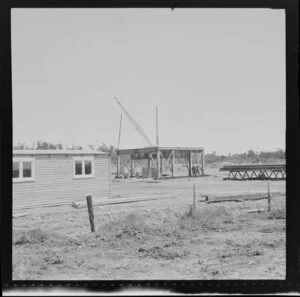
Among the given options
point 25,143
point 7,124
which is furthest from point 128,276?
point 25,143

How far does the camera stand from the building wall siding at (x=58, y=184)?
1473cm

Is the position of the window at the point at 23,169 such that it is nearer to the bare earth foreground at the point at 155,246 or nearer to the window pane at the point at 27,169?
the window pane at the point at 27,169

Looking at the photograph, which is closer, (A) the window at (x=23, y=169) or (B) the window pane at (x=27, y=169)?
(A) the window at (x=23, y=169)

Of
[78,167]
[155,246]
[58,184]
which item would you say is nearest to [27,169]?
[58,184]

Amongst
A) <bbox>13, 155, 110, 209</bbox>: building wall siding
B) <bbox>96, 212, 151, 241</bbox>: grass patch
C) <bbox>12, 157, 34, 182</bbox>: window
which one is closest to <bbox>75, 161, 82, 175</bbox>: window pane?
<bbox>13, 155, 110, 209</bbox>: building wall siding

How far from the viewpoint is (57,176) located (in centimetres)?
1561

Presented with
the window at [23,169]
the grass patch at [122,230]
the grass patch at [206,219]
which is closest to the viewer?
the grass patch at [122,230]

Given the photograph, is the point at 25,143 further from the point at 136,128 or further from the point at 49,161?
the point at 49,161

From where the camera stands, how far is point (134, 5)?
146 inches

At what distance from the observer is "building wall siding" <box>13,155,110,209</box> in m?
14.7

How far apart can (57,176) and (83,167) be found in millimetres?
1351

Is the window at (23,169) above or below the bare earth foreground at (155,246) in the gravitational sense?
above

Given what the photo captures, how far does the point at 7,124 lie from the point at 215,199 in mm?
12091

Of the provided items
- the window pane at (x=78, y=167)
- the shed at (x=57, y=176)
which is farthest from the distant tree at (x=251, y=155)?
the window pane at (x=78, y=167)
